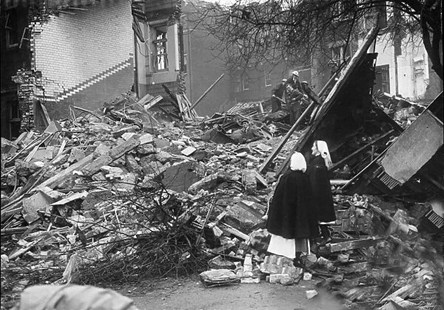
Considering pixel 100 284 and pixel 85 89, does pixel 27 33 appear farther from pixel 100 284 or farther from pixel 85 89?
pixel 100 284

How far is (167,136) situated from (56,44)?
21.0 feet

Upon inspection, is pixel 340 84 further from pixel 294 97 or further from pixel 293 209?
pixel 294 97

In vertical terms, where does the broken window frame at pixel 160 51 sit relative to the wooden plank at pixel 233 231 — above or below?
above

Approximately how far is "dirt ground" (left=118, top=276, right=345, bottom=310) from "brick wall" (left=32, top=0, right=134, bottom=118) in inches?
589

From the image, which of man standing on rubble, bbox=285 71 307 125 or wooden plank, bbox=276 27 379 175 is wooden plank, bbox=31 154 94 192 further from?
man standing on rubble, bbox=285 71 307 125

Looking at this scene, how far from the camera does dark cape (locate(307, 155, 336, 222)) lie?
26.7 feet

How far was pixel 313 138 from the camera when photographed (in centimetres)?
1125

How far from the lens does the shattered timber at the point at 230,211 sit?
6.91 m

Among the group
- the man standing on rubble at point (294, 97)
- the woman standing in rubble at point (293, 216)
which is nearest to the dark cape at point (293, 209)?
the woman standing in rubble at point (293, 216)

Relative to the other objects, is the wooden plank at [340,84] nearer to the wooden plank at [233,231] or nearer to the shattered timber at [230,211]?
the shattered timber at [230,211]

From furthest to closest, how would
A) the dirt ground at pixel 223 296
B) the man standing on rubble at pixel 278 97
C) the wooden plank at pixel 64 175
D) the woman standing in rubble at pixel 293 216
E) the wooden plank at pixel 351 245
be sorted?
the man standing on rubble at pixel 278 97 < the wooden plank at pixel 64 175 < the wooden plank at pixel 351 245 < the woman standing in rubble at pixel 293 216 < the dirt ground at pixel 223 296

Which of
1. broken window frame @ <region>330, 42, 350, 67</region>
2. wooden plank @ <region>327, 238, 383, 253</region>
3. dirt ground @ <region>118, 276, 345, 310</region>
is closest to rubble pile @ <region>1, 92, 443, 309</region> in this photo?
wooden plank @ <region>327, 238, 383, 253</region>

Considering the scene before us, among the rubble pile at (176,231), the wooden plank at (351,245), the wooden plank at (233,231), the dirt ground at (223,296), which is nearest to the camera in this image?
the dirt ground at (223,296)

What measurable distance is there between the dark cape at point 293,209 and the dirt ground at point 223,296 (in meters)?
0.77
